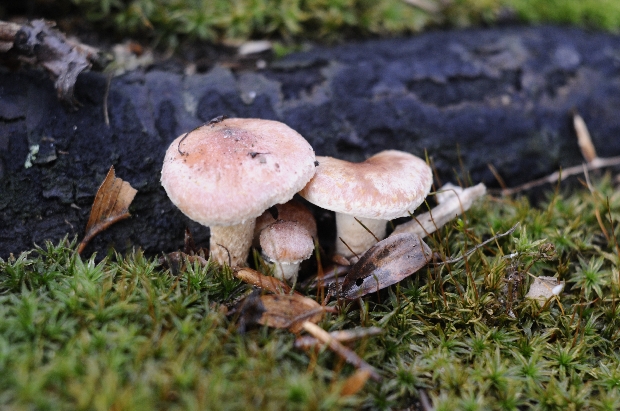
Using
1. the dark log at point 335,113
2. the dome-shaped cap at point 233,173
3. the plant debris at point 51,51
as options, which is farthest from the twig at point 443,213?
the plant debris at point 51,51

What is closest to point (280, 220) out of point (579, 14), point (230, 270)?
point (230, 270)

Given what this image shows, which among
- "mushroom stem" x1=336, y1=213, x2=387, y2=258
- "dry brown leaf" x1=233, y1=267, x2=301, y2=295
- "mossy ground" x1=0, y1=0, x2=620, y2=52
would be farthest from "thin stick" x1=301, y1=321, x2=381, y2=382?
"mossy ground" x1=0, y1=0, x2=620, y2=52

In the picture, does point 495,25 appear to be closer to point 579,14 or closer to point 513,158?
point 579,14

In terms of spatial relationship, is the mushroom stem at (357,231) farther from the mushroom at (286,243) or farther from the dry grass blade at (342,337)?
the dry grass blade at (342,337)

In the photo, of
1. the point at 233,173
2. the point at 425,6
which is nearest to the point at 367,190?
the point at 233,173

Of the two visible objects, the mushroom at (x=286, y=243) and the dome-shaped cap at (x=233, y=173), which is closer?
the dome-shaped cap at (x=233, y=173)

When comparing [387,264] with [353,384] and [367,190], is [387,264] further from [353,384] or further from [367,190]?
[353,384]
